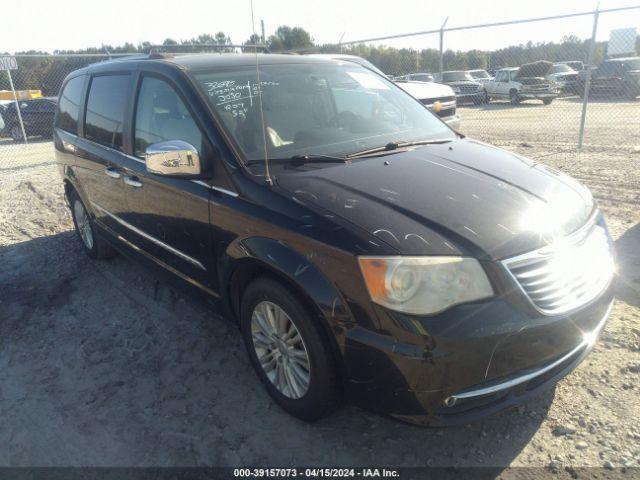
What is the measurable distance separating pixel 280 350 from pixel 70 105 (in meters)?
3.61

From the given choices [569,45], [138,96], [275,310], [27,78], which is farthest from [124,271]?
[27,78]

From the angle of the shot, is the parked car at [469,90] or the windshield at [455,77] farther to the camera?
the windshield at [455,77]

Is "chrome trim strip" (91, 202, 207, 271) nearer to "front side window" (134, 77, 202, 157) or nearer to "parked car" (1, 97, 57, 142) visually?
"front side window" (134, 77, 202, 157)

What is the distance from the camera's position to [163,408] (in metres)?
2.82

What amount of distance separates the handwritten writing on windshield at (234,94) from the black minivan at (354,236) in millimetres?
13

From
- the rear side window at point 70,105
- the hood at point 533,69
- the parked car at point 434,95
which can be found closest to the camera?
the rear side window at point 70,105

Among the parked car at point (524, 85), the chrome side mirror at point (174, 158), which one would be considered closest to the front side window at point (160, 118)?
the chrome side mirror at point (174, 158)

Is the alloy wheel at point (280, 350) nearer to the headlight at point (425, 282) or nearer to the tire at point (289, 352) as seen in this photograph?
the tire at point (289, 352)

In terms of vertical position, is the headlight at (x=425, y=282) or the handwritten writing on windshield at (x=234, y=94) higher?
the handwritten writing on windshield at (x=234, y=94)

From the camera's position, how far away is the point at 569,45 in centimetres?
2523

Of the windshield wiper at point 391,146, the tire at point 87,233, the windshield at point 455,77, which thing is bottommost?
the tire at point 87,233

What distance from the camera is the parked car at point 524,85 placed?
20875mm

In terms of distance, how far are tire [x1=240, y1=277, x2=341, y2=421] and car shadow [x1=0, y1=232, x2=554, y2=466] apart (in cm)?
15

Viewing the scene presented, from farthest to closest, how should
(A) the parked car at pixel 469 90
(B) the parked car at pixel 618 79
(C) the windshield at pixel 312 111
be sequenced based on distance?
(A) the parked car at pixel 469 90
(B) the parked car at pixel 618 79
(C) the windshield at pixel 312 111
